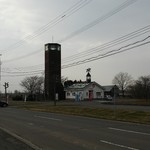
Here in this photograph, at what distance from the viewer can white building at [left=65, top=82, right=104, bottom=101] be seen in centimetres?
9464

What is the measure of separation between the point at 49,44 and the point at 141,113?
231ft

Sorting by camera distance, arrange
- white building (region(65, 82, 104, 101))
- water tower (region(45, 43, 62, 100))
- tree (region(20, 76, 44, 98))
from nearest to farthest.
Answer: white building (region(65, 82, 104, 101))
water tower (region(45, 43, 62, 100))
tree (region(20, 76, 44, 98))

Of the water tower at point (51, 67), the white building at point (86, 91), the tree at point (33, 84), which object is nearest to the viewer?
the white building at point (86, 91)

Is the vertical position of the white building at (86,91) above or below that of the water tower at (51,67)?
below

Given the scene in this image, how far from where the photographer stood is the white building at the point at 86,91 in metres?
94.6

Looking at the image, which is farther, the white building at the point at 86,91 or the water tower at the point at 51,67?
the water tower at the point at 51,67

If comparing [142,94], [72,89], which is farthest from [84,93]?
[142,94]

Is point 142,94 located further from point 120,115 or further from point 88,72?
point 120,115

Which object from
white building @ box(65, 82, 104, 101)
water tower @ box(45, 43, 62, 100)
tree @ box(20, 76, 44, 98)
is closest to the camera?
white building @ box(65, 82, 104, 101)

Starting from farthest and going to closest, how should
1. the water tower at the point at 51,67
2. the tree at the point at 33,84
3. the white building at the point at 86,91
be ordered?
the tree at the point at 33,84, the water tower at the point at 51,67, the white building at the point at 86,91

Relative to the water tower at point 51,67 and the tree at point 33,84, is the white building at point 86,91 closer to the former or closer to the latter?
the water tower at point 51,67

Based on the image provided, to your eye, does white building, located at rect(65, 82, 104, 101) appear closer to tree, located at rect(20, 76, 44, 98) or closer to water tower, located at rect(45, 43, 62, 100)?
water tower, located at rect(45, 43, 62, 100)

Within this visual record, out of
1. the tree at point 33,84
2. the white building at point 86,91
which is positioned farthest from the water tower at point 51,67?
the tree at point 33,84

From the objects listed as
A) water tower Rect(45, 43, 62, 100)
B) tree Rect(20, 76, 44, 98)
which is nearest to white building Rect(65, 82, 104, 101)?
water tower Rect(45, 43, 62, 100)
